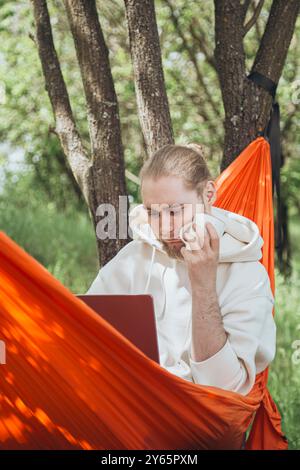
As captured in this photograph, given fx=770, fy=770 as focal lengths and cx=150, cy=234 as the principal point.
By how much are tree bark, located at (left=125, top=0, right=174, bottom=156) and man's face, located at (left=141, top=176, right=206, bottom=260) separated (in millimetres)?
906

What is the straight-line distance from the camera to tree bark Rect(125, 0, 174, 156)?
3131 mm

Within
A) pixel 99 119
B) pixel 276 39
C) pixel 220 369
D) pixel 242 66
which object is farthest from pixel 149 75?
pixel 220 369

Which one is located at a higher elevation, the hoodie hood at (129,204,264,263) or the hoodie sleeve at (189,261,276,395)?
the hoodie hood at (129,204,264,263)

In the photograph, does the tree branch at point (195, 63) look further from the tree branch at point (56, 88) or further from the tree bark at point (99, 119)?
the tree bark at point (99, 119)

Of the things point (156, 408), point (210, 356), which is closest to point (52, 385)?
point (156, 408)

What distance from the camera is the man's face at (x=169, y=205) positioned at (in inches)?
87.3

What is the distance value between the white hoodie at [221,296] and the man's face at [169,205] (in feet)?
0.40

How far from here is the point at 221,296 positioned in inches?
88.6

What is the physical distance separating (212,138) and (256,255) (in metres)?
4.99

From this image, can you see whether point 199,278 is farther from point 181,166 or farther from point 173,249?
point 181,166

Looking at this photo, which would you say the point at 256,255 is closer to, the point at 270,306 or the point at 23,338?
the point at 270,306

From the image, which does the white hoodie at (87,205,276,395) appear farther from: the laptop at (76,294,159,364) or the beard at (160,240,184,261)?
the laptop at (76,294,159,364)

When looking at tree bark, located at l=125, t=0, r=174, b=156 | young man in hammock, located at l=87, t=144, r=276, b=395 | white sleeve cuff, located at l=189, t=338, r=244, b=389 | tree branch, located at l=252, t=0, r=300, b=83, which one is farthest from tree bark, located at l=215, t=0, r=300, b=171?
white sleeve cuff, located at l=189, t=338, r=244, b=389

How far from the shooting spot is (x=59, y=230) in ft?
29.5
